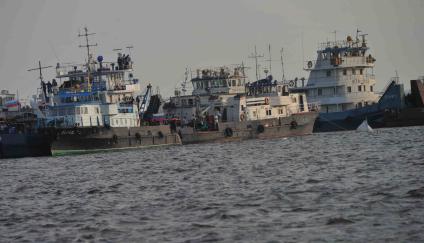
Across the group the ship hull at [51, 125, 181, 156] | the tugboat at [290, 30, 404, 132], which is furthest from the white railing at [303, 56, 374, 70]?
the ship hull at [51, 125, 181, 156]

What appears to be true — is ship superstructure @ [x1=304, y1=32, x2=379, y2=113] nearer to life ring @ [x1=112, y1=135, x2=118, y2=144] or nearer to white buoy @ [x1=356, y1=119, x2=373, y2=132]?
white buoy @ [x1=356, y1=119, x2=373, y2=132]

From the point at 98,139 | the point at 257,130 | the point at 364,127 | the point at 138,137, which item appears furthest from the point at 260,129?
the point at 98,139

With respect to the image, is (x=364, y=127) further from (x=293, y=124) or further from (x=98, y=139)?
(x=98, y=139)

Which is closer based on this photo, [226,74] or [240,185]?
[240,185]

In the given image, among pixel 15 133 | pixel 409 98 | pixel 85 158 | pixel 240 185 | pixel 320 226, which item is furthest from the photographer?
pixel 409 98

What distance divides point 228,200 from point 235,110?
57879 mm

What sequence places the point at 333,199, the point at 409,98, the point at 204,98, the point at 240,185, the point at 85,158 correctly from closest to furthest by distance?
1. the point at 333,199
2. the point at 240,185
3. the point at 85,158
4. the point at 204,98
5. the point at 409,98

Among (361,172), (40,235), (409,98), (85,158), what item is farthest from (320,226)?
(409,98)

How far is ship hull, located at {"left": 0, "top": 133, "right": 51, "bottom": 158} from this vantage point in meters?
80.9

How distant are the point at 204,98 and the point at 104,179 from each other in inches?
1898

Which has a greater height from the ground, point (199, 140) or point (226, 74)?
point (226, 74)

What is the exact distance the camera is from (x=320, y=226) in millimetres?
29875

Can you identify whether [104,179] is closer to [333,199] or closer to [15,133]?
[333,199]

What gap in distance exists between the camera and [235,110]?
312ft
